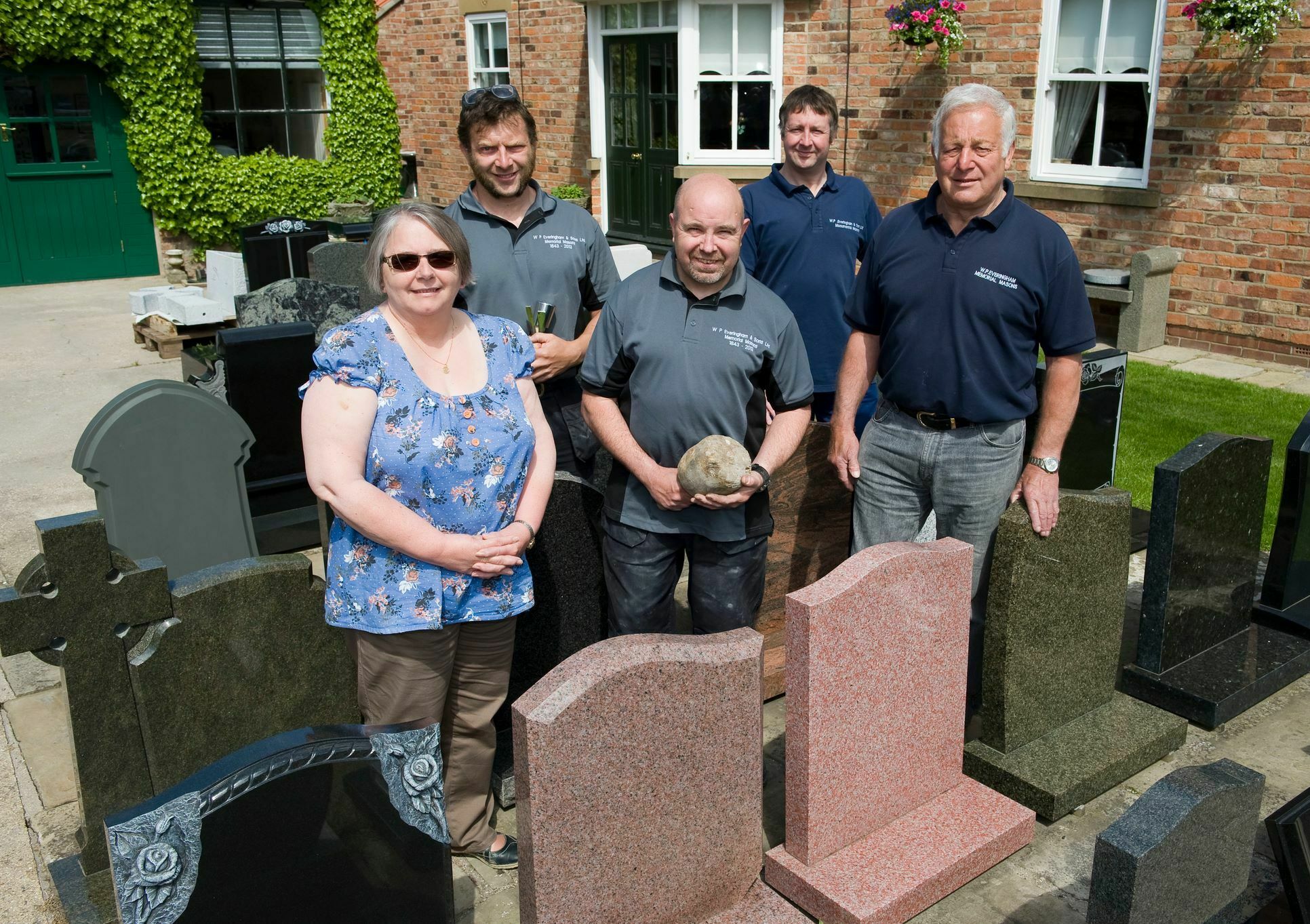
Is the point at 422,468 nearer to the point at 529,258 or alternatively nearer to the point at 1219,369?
the point at 529,258

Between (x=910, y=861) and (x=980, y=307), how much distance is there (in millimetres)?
1617

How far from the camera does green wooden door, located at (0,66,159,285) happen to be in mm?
13805

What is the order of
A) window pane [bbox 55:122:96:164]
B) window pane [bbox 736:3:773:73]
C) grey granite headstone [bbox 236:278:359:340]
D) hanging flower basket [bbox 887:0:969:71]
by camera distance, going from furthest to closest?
window pane [bbox 55:122:96:164] → window pane [bbox 736:3:773:73] → hanging flower basket [bbox 887:0:969:71] → grey granite headstone [bbox 236:278:359:340]

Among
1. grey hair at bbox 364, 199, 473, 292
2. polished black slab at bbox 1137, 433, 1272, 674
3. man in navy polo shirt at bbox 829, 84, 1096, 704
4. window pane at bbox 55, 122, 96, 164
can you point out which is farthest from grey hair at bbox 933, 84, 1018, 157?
window pane at bbox 55, 122, 96, 164

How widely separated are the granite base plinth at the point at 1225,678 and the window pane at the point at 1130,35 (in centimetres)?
655

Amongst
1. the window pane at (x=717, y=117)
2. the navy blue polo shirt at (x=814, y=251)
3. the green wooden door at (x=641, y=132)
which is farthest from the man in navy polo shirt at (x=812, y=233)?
the green wooden door at (x=641, y=132)

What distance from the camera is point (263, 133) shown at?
15961mm

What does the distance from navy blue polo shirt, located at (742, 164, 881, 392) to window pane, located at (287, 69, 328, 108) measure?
13318mm

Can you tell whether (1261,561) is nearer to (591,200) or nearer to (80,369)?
(80,369)

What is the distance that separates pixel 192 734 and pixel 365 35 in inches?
590

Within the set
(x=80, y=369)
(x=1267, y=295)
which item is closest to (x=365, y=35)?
(x=80, y=369)

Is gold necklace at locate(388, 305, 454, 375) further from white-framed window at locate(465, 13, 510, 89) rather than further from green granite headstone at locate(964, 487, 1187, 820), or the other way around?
white-framed window at locate(465, 13, 510, 89)

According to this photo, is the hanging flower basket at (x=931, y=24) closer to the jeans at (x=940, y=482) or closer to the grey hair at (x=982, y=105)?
the grey hair at (x=982, y=105)

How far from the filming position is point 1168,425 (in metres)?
7.43
